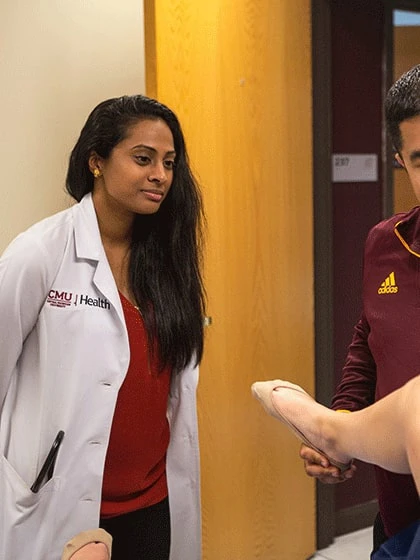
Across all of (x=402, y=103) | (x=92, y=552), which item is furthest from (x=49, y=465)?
(x=402, y=103)

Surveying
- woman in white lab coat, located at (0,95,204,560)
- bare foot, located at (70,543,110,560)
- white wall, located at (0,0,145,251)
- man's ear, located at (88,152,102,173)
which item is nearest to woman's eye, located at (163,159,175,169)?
woman in white lab coat, located at (0,95,204,560)

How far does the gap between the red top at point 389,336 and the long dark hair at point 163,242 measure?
494 mm

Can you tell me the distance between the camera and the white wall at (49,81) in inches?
84.8

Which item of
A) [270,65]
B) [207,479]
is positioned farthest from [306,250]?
[207,479]

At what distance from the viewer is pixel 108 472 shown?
5.16ft

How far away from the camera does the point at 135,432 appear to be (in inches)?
62.2

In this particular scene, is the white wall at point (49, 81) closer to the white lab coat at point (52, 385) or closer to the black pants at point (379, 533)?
the white lab coat at point (52, 385)

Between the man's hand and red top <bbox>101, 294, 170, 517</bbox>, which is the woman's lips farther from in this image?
the man's hand

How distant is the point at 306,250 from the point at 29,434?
5.05ft

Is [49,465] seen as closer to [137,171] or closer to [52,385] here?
[52,385]

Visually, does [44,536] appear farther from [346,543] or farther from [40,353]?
[346,543]

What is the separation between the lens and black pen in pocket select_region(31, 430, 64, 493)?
4.90 feet

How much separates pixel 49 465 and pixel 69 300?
1.08 feet

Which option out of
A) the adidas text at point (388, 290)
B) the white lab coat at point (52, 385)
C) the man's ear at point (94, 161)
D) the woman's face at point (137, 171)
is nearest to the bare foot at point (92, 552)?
the white lab coat at point (52, 385)
